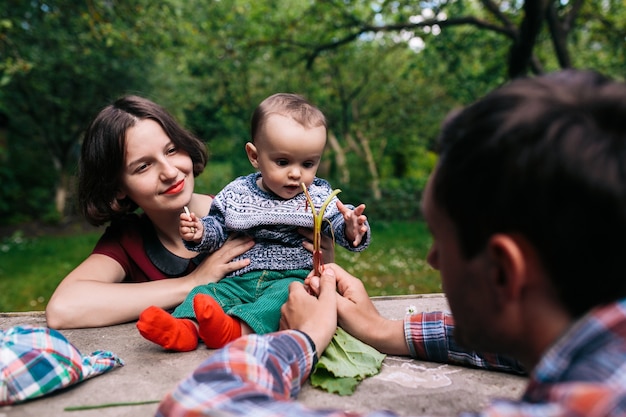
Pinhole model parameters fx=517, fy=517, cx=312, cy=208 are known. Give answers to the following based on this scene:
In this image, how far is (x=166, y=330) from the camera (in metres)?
1.81

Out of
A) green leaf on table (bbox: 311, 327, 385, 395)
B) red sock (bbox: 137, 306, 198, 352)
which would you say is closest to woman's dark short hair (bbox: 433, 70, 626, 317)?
green leaf on table (bbox: 311, 327, 385, 395)

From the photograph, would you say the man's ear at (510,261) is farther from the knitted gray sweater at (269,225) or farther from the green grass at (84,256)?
the green grass at (84,256)

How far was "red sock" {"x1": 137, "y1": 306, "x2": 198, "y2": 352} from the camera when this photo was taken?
69.3 inches

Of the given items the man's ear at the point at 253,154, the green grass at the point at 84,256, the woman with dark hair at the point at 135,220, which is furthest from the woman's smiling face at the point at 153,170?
the green grass at the point at 84,256

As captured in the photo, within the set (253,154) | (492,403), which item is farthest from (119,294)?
(492,403)

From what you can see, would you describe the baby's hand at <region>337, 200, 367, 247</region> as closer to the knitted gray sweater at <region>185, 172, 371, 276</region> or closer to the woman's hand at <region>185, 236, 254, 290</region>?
the knitted gray sweater at <region>185, 172, 371, 276</region>

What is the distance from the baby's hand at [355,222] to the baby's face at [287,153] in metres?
0.28

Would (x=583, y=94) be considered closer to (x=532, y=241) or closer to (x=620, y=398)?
(x=532, y=241)

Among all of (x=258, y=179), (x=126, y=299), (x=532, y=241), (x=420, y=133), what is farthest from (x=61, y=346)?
(x=420, y=133)

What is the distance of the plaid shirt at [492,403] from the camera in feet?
2.59

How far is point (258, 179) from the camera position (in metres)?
2.46

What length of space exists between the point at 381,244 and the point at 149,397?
6825mm

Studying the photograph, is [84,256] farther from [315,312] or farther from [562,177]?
[562,177]

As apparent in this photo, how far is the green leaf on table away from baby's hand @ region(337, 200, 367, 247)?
383mm
